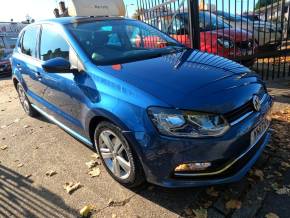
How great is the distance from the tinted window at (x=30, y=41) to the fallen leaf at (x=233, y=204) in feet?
11.5

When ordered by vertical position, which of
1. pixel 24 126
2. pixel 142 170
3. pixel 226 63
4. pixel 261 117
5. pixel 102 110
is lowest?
pixel 24 126

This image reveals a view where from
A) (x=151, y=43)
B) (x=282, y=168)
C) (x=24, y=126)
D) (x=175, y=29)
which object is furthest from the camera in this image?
(x=175, y=29)

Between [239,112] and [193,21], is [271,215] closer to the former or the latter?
[239,112]

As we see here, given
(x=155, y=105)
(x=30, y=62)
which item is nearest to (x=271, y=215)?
(x=155, y=105)

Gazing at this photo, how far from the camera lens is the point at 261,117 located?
9.25ft

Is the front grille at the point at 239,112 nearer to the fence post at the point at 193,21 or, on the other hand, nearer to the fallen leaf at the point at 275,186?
the fallen leaf at the point at 275,186

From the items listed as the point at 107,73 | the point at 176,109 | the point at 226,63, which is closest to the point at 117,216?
the point at 176,109

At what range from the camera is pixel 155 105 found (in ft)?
8.21

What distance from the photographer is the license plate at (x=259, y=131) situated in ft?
8.90

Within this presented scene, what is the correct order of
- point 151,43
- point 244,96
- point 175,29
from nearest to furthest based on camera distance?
1. point 244,96
2. point 151,43
3. point 175,29

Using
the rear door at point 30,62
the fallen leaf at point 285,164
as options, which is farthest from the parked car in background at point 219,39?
the fallen leaf at point 285,164

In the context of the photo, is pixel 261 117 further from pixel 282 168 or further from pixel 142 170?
pixel 142 170

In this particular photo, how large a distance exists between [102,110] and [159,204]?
3.45 feet

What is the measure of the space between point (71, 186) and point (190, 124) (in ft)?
5.53
